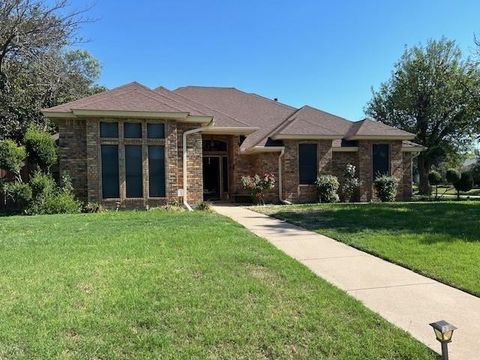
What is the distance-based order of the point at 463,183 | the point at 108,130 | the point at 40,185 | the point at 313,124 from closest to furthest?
1. the point at 40,185
2. the point at 108,130
3. the point at 313,124
4. the point at 463,183

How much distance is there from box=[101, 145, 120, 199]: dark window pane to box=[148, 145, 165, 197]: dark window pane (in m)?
1.15

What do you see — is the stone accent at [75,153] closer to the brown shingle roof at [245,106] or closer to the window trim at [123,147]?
the window trim at [123,147]

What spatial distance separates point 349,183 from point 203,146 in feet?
23.0

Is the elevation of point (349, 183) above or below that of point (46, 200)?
above

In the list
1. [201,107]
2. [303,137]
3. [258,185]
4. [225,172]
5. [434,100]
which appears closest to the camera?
[201,107]

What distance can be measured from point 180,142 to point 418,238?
964 cm

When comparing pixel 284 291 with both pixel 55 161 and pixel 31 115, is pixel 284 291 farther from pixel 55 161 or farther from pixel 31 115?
pixel 31 115

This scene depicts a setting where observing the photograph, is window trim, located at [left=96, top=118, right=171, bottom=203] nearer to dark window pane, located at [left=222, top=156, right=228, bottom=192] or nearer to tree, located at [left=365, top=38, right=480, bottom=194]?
dark window pane, located at [left=222, top=156, right=228, bottom=192]

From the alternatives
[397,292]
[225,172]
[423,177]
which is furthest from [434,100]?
[397,292]

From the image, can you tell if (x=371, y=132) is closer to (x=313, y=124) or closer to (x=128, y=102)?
(x=313, y=124)

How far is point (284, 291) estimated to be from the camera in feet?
16.8

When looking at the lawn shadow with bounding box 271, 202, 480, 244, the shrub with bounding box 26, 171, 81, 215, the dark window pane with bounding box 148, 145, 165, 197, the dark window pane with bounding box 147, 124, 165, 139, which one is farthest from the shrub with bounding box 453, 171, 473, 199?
the shrub with bounding box 26, 171, 81, 215

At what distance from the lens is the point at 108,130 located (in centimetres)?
1457

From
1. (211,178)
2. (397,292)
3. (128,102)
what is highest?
(128,102)
